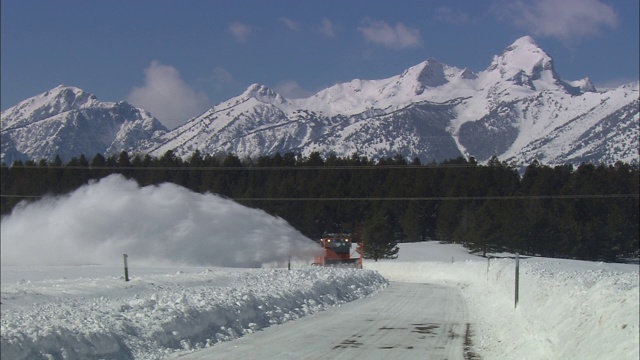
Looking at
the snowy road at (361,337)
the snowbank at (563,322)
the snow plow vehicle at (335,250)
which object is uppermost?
the snowbank at (563,322)

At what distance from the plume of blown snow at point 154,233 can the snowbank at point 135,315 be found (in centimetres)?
2746

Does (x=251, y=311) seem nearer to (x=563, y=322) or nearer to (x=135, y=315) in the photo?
(x=135, y=315)

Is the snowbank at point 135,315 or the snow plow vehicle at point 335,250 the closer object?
the snowbank at point 135,315

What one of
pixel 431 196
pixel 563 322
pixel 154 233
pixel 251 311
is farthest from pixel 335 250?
pixel 563 322

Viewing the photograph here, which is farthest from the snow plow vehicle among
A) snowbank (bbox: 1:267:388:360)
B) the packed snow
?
snowbank (bbox: 1:267:388:360)

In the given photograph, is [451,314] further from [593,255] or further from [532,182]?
[532,182]

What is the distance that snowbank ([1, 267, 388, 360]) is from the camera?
11.2 metres

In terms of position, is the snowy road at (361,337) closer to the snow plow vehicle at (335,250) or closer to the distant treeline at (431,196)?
the snow plow vehicle at (335,250)

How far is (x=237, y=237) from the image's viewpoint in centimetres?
5106

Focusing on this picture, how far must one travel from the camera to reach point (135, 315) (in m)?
14.0

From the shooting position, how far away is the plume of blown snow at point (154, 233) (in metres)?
50.9

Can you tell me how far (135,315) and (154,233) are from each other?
3833cm

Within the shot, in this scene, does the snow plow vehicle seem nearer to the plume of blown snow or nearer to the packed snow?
the plume of blown snow

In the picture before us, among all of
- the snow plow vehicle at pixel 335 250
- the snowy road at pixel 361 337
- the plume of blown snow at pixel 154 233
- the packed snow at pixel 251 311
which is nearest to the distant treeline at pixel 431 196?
the snow plow vehicle at pixel 335 250
